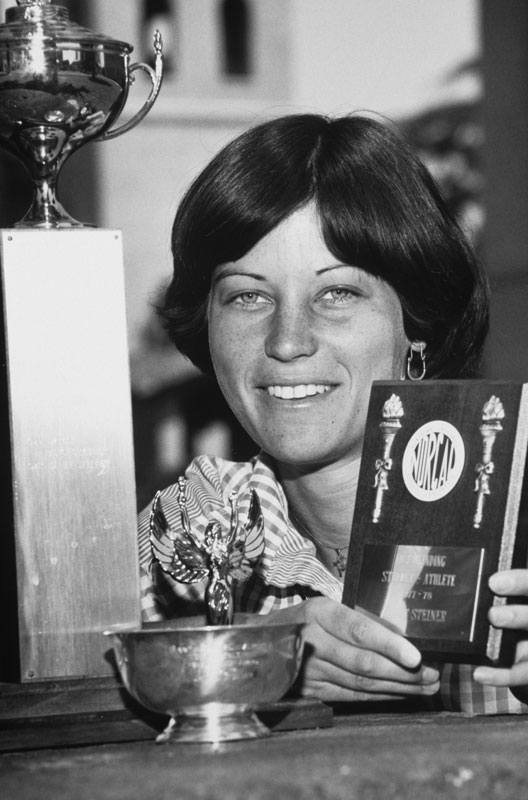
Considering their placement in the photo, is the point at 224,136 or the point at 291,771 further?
the point at 224,136

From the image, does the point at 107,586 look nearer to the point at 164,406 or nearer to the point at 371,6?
the point at 164,406

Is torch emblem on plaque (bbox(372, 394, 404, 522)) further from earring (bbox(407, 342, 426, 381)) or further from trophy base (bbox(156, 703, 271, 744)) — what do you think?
earring (bbox(407, 342, 426, 381))

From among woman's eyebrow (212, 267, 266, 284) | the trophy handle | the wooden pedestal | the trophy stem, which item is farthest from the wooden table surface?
woman's eyebrow (212, 267, 266, 284)

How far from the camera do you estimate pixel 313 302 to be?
6.16 ft

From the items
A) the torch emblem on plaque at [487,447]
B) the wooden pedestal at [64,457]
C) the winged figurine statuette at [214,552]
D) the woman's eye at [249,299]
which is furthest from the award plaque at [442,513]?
the woman's eye at [249,299]

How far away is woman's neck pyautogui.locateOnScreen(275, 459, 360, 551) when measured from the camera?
79.7 inches

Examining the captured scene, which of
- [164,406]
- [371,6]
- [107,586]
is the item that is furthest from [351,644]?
[371,6]

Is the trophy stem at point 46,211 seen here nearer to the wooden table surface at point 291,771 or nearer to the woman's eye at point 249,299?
the woman's eye at point 249,299

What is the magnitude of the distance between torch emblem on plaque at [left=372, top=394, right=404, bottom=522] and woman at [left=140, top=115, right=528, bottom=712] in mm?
382

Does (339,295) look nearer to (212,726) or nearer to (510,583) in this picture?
(510,583)

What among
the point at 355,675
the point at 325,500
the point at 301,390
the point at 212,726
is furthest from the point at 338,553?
the point at 212,726

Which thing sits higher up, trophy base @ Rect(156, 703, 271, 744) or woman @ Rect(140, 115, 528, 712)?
woman @ Rect(140, 115, 528, 712)

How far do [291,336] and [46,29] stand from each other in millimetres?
524

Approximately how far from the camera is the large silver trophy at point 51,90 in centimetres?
149
